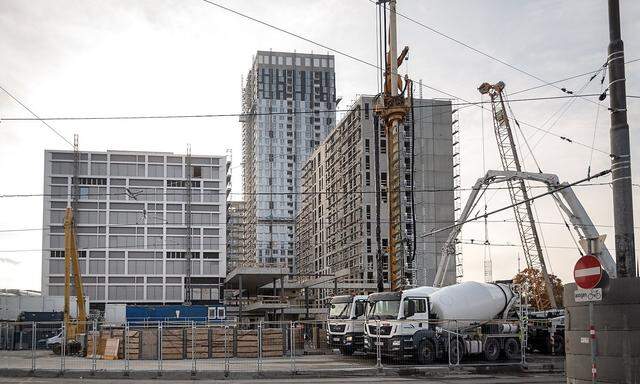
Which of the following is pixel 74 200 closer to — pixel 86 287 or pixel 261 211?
pixel 86 287

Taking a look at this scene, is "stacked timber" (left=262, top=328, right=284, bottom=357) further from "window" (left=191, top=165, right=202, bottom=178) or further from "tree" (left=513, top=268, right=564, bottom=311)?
"window" (left=191, top=165, right=202, bottom=178)

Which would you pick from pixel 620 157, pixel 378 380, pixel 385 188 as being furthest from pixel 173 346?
pixel 385 188

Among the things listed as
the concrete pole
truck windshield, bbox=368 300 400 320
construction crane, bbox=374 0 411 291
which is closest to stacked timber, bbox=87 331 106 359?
construction crane, bbox=374 0 411 291

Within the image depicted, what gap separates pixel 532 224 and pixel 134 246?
58287 millimetres

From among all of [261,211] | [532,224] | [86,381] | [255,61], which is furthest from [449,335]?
[255,61]

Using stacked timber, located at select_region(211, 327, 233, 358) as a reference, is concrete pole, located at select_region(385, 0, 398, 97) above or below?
above

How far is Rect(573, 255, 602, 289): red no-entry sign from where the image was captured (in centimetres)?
1218

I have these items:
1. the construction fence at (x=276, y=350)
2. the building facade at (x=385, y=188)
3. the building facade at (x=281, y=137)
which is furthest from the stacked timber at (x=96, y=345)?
the building facade at (x=281, y=137)

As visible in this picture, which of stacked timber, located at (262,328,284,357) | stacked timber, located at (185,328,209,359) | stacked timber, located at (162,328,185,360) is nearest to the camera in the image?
stacked timber, located at (185,328,209,359)

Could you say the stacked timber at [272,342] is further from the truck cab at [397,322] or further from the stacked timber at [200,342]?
the truck cab at [397,322]

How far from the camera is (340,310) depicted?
125 feet

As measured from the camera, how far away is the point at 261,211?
186500mm

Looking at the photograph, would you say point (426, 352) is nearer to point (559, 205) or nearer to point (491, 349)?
point (491, 349)

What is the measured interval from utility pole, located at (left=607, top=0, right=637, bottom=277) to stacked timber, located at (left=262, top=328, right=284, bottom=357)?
1106 inches
